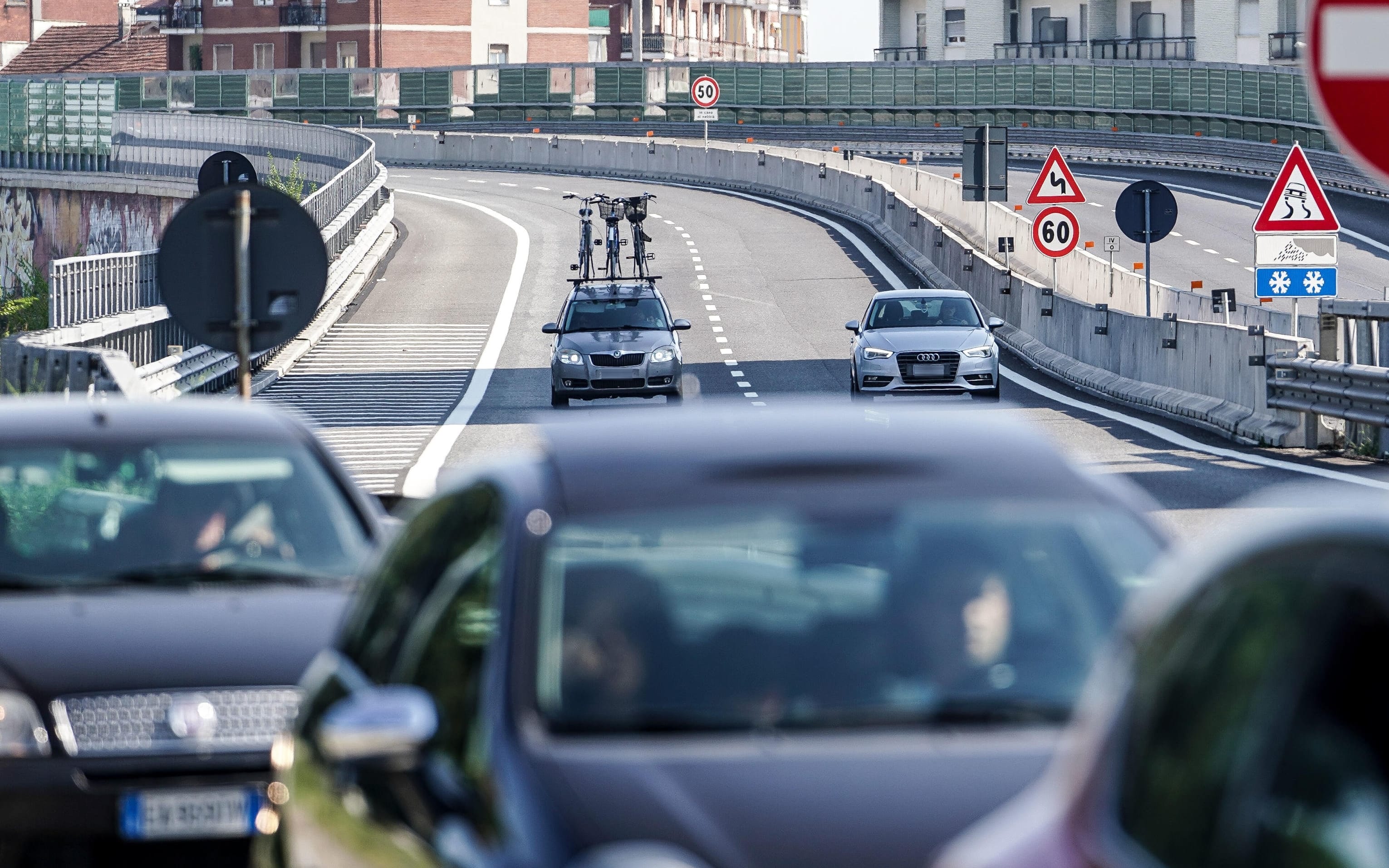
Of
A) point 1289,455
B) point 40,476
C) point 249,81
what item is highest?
point 249,81

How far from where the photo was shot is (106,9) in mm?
137750

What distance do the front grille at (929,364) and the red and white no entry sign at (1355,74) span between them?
21.6 m

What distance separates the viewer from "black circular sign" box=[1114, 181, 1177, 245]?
27.7m

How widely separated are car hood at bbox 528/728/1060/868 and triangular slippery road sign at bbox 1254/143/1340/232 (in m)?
17.3

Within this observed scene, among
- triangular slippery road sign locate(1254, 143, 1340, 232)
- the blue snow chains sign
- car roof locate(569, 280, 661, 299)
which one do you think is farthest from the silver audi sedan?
triangular slippery road sign locate(1254, 143, 1340, 232)

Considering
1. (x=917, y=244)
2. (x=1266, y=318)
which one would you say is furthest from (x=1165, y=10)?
(x=1266, y=318)

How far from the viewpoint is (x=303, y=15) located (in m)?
116

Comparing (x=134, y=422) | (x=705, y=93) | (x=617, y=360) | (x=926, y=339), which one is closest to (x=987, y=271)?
(x=926, y=339)

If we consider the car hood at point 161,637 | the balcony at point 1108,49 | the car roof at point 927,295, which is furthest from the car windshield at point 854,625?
the balcony at point 1108,49

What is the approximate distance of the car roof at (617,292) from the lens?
1117 inches

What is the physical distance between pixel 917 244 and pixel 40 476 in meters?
39.9

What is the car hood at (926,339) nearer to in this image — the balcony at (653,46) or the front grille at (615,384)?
the front grille at (615,384)

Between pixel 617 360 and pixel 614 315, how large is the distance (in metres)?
1.05

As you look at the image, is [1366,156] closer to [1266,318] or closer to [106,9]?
[1266,318]
